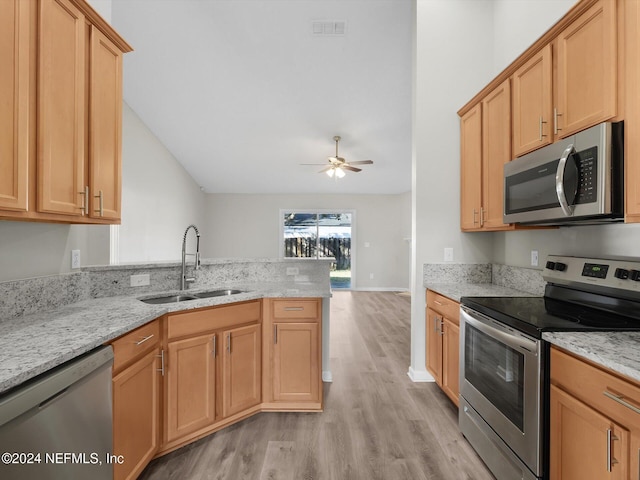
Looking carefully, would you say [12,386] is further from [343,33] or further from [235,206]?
[235,206]

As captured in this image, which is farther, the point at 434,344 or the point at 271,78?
the point at 271,78

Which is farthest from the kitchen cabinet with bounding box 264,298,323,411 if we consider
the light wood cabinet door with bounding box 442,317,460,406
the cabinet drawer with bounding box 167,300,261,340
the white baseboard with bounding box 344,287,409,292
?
the white baseboard with bounding box 344,287,409,292

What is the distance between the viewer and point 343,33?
343cm

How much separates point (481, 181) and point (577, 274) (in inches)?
40.2

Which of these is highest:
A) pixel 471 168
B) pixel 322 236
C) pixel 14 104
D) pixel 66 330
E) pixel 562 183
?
pixel 471 168

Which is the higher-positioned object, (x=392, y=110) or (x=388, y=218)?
(x=392, y=110)

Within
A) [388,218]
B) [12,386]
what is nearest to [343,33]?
[12,386]

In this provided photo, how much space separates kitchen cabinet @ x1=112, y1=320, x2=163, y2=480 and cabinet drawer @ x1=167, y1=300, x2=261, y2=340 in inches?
3.9

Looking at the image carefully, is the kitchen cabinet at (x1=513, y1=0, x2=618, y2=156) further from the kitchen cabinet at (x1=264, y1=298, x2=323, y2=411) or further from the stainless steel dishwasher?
the stainless steel dishwasher

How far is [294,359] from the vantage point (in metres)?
2.23

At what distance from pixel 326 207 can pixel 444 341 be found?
20.7 ft

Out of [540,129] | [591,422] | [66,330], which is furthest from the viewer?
[540,129]

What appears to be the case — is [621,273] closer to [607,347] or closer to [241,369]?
[607,347]

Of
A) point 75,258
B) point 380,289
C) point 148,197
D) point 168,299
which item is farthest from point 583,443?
point 380,289
